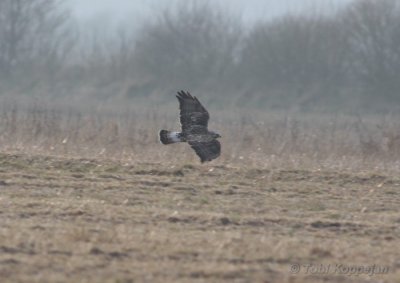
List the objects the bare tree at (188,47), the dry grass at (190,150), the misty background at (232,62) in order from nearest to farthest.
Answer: the dry grass at (190,150), the misty background at (232,62), the bare tree at (188,47)

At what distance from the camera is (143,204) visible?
995 centimetres

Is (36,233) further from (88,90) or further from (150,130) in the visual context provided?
(88,90)

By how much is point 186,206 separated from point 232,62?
3188 cm

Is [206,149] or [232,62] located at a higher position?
[232,62]

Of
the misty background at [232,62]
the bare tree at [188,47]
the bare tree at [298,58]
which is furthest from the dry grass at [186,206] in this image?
the bare tree at [188,47]

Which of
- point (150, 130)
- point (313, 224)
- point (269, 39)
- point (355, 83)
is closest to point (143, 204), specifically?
point (313, 224)

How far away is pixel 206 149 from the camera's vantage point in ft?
38.4

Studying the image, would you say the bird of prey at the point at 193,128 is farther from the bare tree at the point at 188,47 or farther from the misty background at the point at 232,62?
the bare tree at the point at 188,47

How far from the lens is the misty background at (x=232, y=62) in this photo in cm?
3691

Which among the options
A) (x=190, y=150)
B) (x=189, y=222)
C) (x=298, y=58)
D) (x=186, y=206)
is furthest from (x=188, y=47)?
(x=189, y=222)

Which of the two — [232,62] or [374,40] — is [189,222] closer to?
[374,40]

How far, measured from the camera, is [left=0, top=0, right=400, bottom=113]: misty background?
1453 inches

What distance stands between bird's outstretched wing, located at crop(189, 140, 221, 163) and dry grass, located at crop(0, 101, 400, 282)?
27 cm

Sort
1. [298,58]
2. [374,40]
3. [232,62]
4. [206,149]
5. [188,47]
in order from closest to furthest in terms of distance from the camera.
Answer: [206,149]
[374,40]
[298,58]
[232,62]
[188,47]
